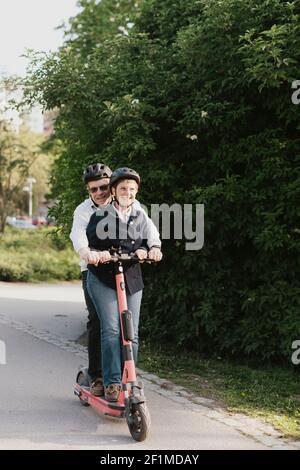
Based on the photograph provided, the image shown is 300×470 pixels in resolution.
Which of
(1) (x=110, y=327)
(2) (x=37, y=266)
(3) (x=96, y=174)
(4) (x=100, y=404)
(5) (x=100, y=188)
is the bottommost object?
(4) (x=100, y=404)

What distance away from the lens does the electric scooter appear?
201 inches

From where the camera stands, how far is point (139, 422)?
5.10m

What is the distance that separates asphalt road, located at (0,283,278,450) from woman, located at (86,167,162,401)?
393 mm

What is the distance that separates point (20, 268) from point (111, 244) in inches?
572

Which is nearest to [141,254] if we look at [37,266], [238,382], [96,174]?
[96,174]

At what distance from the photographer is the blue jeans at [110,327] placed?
5574mm

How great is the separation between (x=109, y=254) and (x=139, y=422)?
1195mm

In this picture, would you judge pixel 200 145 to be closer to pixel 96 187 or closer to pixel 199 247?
pixel 199 247

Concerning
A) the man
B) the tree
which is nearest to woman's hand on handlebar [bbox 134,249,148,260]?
the man

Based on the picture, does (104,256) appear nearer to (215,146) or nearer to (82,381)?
(82,381)

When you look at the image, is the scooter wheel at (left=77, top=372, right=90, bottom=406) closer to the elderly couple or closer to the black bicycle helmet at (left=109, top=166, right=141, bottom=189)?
the elderly couple

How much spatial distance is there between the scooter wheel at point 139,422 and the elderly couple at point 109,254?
40cm

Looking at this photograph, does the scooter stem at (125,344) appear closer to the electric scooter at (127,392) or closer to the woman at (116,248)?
the electric scooter at (127,392)

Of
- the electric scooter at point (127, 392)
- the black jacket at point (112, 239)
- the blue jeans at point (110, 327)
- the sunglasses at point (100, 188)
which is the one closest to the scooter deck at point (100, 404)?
the electric scooter at point (127, 392)
